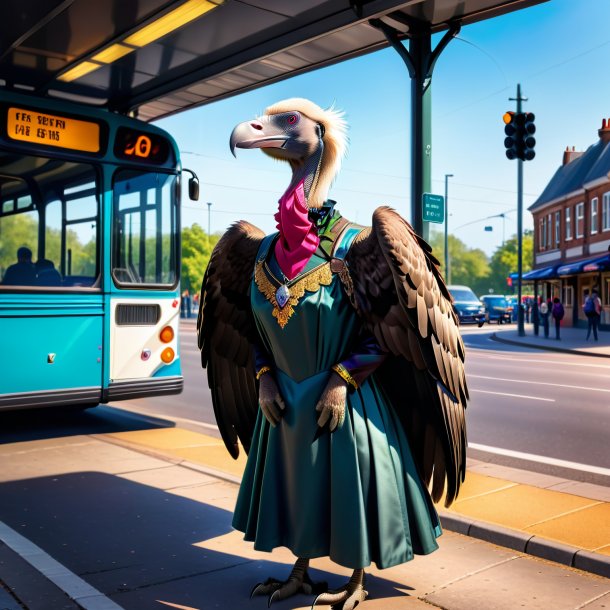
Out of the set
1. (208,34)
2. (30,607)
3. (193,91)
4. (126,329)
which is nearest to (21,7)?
(208,34)

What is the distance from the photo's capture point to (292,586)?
3.48 meters

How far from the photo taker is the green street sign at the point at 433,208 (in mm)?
6648

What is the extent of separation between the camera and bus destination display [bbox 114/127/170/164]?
26.5ft

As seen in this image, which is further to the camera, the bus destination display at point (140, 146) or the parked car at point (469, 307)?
the parked car at point (469, 307)

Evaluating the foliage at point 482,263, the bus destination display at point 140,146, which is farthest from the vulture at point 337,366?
the foliage at point 482,263

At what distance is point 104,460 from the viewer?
6.65m

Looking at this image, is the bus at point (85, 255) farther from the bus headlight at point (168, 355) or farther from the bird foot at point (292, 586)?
the bird foot at point (292, 586)

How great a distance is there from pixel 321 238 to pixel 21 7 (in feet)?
16.0

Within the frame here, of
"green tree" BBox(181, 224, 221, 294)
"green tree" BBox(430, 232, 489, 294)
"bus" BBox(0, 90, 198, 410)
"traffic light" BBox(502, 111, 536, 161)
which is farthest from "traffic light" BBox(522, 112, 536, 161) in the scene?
"green tree" BBox(430, 232, 489, 294)

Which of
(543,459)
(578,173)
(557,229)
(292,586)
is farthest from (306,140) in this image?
(557,229)

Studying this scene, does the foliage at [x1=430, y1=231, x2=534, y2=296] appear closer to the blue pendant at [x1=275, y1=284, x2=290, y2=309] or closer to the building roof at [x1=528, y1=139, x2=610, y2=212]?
the building roof at [x1=528, y1=139, x2=610, y2=212]

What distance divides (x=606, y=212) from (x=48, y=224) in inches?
1363

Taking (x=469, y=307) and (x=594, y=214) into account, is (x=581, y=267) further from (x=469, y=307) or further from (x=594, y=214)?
(x=469, y=307)

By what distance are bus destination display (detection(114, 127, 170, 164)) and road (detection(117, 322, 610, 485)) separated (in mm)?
3129
